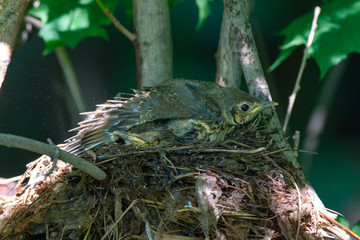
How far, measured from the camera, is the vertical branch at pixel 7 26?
1957 mm

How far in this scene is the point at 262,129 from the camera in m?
2.32

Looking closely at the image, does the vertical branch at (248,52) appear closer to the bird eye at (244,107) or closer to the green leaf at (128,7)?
the bird eye at (244,107)

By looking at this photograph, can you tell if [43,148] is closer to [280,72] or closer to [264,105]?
[264,105]

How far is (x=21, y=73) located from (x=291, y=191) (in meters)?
1.73

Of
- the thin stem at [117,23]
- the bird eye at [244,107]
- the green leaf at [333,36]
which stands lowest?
the bird eye at [244,107]

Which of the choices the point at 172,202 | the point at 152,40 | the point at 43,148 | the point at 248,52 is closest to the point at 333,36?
the point at 248,52

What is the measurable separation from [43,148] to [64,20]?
1643 mm

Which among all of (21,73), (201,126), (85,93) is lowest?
(201,126)

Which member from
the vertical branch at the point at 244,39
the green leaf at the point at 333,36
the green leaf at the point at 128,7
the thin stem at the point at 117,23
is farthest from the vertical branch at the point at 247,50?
the green leaf at the point at 128,7

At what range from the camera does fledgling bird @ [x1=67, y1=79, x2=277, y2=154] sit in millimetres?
2113

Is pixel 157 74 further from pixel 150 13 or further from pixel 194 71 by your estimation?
pixel 194 71

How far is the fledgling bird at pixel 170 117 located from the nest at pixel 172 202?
22 centimetres

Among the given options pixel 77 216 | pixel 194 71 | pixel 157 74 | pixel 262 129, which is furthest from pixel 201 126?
pixel 194 71

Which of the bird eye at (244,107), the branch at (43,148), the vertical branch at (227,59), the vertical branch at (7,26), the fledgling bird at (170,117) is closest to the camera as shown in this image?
the branch at (43,148)
